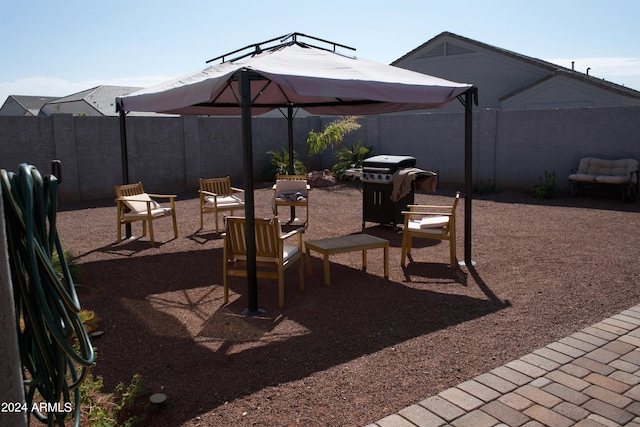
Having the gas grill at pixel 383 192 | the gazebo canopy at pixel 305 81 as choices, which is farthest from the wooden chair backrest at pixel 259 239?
the gas grill at pixel 383 192

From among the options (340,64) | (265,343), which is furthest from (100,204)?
(265,343)

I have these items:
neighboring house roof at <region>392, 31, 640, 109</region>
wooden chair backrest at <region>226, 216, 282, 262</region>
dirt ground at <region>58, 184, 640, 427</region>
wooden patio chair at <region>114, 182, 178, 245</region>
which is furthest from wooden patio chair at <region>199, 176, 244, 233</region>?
neighboring house roof at <region>392, 31, 640, 109</region>

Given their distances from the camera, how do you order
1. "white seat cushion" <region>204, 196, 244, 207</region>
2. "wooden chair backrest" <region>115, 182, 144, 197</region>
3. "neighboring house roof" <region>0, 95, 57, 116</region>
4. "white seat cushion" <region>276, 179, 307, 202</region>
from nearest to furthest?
"wooden chair backrest" <region>115, 182, 144, 197</region>, "white seat cushion" <region>204, 196, 244, 207</region>, "white seat cushion" <region>276, 179, 307, 202</region>, "neighboring house roof" <region>0, 95, 57, 116</region>

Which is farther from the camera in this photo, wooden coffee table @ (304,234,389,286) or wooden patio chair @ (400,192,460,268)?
wooden patio chair @ (400,192,460,268)

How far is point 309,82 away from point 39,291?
11.6 feet

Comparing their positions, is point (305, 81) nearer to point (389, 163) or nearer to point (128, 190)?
point (389, 163)

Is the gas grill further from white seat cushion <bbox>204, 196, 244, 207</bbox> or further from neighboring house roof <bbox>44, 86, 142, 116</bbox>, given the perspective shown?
neighboring house roof <bbox>44, 86, 142, 116</bbox>

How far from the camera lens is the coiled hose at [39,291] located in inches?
72.4

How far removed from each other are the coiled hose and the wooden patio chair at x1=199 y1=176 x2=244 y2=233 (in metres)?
6.04

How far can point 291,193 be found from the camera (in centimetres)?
923

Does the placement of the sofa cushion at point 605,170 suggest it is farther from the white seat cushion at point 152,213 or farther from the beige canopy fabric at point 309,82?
the white seat cushion at point 152,213

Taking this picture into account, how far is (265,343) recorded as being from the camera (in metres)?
4.18

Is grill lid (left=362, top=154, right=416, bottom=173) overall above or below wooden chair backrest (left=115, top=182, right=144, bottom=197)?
above

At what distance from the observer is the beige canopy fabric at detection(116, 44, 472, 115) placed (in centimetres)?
490
